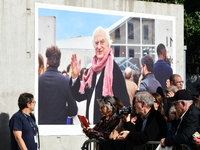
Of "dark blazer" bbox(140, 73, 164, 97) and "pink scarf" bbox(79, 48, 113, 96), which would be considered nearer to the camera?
"pink scarf" bbox(79, 48, 113, 96)

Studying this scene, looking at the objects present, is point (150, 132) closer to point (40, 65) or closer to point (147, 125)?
point (147, 125)

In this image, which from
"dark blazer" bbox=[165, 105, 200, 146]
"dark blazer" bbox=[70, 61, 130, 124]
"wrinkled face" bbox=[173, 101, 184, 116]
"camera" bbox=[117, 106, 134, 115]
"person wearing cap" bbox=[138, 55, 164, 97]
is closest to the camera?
"dark blazer" bbox=[165, 105, 200, 146]

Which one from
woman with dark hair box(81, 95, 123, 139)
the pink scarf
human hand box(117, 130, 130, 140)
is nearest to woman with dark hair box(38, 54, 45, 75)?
the pink scarf

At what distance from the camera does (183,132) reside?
6.30 meters

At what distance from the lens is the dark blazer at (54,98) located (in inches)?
414

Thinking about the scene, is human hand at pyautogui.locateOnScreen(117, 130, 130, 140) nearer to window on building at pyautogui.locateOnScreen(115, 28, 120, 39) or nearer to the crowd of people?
the crowd of people

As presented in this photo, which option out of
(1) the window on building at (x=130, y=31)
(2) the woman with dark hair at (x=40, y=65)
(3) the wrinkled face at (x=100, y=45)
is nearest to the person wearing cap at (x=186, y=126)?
(2) the woman with dark hair at (x=40, y=65)

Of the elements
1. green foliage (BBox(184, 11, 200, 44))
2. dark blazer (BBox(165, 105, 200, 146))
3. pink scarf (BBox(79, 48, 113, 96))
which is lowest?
dark blazer (BBox(165, 105, 200, 146))

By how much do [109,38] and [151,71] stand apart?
1468 mm

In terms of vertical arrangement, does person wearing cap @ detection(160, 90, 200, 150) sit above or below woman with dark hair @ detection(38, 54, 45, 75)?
below

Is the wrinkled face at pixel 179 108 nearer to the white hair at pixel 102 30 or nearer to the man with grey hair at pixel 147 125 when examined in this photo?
the man with grey hair at pixel 147 125

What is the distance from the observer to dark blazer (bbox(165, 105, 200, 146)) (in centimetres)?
629

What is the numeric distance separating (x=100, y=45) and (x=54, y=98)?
1.79 meters

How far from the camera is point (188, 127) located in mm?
6289
